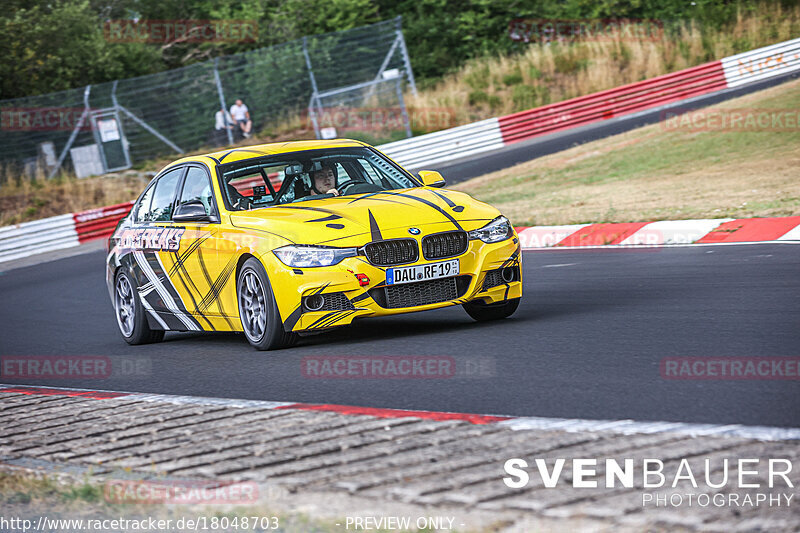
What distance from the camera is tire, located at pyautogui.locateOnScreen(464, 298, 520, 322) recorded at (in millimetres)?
9062

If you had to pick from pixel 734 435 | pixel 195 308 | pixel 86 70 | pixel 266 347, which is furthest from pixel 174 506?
pixel 86 70

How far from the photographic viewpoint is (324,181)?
31.1 ft

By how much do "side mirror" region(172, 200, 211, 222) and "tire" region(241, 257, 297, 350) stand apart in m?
0.71

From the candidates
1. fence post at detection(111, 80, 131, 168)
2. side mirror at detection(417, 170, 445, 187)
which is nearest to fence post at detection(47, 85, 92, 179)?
fence post at detection(111, 80, 131, 168)

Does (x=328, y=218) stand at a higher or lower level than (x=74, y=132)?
lower

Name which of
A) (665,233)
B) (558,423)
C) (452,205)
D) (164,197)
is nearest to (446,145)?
(665,233)

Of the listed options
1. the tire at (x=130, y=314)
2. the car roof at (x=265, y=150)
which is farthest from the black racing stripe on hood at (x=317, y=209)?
the tire at (x=130, y=314)

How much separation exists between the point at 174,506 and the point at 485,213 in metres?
4.89

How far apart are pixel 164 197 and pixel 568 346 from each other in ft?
14.2

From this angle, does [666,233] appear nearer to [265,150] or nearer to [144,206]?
[265,150]

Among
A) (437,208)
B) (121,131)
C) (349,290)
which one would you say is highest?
(121,131)

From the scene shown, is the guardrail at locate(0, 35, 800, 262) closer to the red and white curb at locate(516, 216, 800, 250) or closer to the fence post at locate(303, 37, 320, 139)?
the fence post at locate(303, 37, 320, 139)

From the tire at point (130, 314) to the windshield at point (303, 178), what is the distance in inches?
68.5

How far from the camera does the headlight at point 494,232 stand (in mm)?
8523
